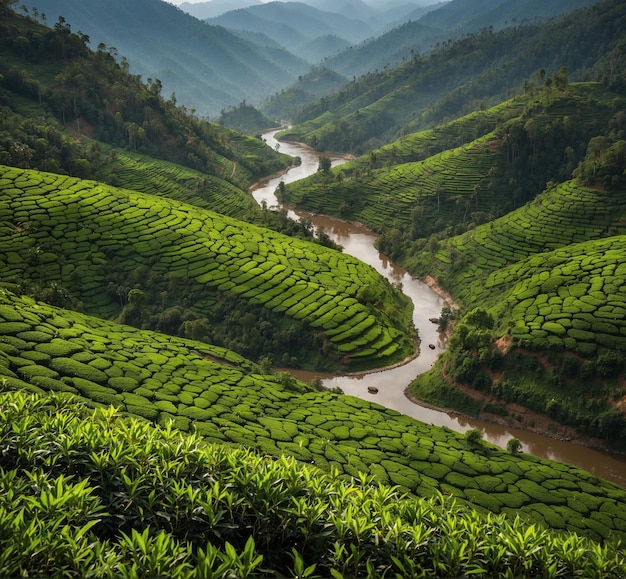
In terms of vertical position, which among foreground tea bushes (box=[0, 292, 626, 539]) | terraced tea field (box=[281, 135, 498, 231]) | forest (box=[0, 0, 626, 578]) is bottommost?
foreground tea bushes (box=[0, 292, 626, 539])

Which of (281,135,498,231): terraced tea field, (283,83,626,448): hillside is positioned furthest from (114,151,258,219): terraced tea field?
(283,83,626,448): hillside

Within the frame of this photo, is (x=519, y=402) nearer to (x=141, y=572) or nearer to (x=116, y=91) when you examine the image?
(x=141, y=572)

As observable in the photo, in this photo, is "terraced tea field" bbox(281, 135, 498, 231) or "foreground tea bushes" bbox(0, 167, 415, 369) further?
"terraced tea field" bbox(281, 135, 498, 231)

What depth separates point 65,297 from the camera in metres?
37.1

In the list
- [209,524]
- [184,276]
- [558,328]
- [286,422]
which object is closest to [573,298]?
[558,328]

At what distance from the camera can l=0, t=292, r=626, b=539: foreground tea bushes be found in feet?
74.6

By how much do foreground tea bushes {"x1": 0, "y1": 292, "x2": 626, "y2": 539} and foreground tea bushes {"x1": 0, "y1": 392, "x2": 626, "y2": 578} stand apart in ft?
30.4

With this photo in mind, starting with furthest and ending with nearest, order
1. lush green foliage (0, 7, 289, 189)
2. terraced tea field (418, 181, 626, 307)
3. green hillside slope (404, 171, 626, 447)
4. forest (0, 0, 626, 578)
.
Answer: lush green foliage (0, 7, 289, 189), terraced tea field (418, 181, 626, 307), green hillside slope (404, 171, 626, 447), forest (0, 0, 626, 578)

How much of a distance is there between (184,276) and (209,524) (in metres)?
37.8

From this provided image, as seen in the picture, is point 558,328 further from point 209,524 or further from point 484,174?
point 484,174

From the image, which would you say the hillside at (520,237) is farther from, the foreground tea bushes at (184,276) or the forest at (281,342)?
the foreground tea bushes at (184,276)

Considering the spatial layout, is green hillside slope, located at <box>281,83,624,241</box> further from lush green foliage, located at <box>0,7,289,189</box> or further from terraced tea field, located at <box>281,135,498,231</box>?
lush green foliage, located at <box>0,7,289,189</box>

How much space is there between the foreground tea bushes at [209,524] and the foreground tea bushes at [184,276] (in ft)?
93.7

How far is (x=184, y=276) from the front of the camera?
45.6 meters
